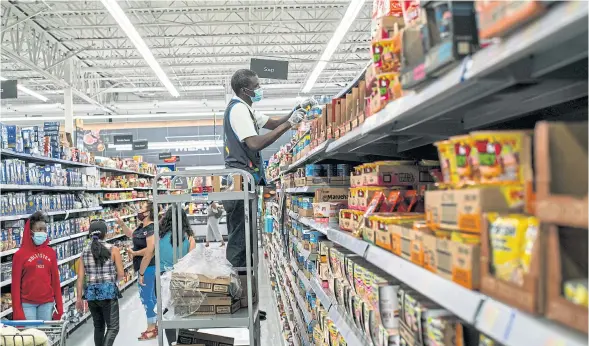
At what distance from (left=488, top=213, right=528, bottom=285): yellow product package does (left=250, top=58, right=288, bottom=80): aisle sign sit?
7704 millimetres

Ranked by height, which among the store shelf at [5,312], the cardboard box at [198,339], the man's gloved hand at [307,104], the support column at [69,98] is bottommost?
the store shelf at [5,312]

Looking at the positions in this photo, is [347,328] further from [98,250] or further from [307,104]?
[98,250]

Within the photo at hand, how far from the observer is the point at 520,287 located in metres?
0.98

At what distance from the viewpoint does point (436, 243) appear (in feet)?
4.54

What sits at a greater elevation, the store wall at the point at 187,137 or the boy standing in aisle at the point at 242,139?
the store wall at the point at 187,137

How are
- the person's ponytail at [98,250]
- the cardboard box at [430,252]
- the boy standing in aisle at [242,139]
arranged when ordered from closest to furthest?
1. the cardboard box at [430,252]
2. the boy standing in aisle at [242,139]
3. the person's ponytail at [98,250]

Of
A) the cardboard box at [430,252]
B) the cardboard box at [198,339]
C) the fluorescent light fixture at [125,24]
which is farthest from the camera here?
the fluorescent light fixture at [125,24]

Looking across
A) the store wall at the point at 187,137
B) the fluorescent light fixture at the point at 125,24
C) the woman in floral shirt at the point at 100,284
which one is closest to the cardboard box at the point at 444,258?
the woman in floral shirt at the point at 100,284

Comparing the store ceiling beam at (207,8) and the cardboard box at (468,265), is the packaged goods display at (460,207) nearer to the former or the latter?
the cardboard box at (468,265)

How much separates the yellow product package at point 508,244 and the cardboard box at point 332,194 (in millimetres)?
2524

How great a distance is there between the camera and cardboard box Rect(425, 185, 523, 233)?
1.15m

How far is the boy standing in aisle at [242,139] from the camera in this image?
156 inches

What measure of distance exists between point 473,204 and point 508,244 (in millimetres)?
174

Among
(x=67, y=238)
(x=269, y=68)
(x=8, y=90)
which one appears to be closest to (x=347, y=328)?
(x=67, y=238)
